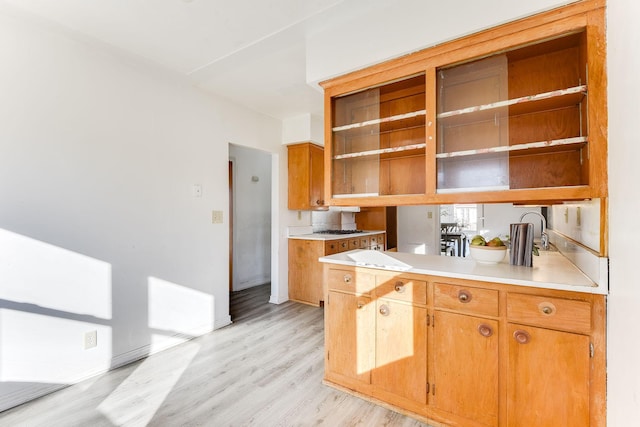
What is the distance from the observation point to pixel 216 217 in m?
3.20

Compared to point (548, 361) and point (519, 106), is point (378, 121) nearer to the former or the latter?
point (519, 106)

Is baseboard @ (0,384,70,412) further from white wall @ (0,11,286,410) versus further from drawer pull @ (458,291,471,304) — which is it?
drawer pull @ (458,291,471,304)

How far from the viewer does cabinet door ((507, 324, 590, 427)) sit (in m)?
1.30

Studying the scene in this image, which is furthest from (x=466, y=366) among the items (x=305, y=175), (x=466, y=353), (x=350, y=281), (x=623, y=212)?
(x=305, y=175)

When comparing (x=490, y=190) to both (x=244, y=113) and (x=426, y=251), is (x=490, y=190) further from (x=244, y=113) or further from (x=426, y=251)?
(x=426, y=251)

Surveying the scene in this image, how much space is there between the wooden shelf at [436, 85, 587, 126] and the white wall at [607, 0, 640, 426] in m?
0.23

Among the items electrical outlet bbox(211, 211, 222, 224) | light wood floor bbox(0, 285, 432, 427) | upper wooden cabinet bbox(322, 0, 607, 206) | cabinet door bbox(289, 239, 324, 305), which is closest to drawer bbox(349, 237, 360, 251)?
cabinet door bbox(289, 239, 324, 305)

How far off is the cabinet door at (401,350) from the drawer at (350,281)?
13 centimetres

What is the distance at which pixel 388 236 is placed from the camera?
6.35m

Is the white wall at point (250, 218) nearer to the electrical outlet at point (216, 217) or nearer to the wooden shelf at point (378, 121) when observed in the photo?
the electrical outlet at point (216, 217)

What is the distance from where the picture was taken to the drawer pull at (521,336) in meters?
1.41

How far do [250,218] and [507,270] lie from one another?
4090 mm

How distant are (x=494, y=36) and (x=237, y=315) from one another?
3.59 m

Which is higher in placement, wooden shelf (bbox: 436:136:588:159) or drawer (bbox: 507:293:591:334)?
wooden shelf (bbox: 436:136:588:159)
